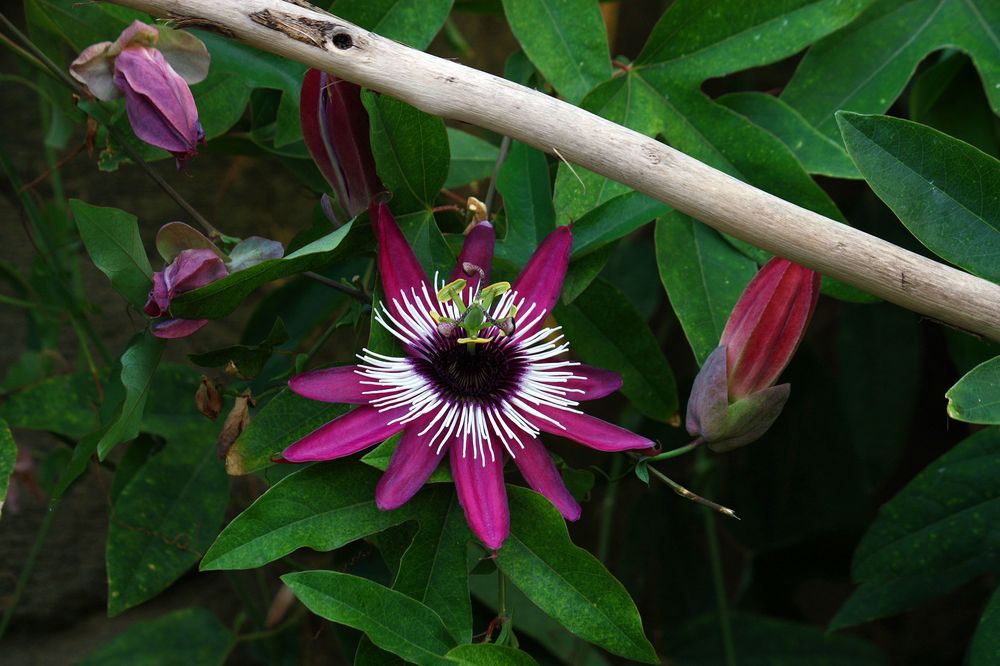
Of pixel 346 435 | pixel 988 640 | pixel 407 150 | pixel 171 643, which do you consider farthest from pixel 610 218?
pixel 171 643

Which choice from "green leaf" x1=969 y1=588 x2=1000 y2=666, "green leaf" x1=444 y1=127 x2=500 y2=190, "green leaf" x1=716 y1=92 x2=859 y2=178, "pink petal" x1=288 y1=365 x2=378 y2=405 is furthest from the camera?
"green leaf" x1=444 y1=127 x2=500 y2=190

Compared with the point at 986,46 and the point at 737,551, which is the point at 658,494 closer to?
the point at 737,551

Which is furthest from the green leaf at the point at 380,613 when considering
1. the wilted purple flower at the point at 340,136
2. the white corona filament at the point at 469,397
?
the wilted purple flower at the point at 340,136

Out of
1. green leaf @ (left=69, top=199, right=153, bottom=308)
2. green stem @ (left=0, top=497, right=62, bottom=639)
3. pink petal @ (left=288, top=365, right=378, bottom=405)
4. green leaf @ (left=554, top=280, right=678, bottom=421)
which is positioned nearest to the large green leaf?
pink petal @ (left=288, top=365, right=378, bottom=405)

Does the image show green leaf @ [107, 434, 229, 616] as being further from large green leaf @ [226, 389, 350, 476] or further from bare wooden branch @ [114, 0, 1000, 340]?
bare wooden branch @ [114, 0, 1000, 340]

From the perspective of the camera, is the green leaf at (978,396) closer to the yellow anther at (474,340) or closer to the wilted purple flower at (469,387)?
the wilted purple flower at (469,387)

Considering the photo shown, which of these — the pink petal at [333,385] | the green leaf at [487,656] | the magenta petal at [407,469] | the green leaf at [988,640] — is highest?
the pink petal at [333,385]
